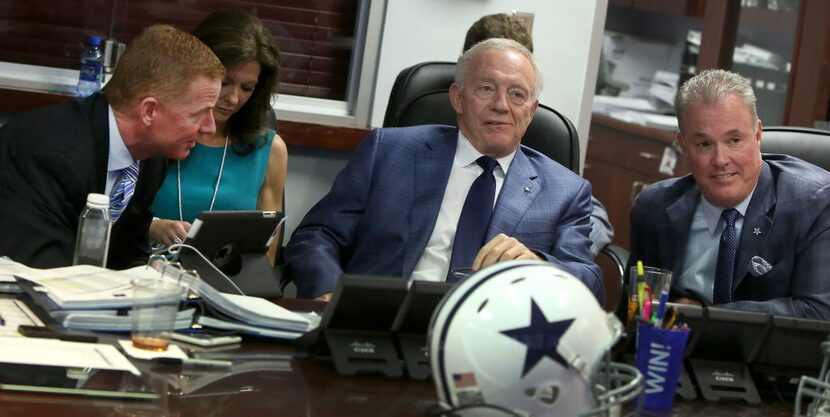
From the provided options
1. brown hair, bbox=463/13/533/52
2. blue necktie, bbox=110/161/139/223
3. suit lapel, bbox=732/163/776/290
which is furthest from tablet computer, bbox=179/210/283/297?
brown hair, bbox=463/13/533/52

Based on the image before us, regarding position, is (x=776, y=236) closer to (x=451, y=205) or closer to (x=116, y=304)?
(x=451, y=205)

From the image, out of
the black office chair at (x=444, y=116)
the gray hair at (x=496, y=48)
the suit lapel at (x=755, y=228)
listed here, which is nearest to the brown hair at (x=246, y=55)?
the black office chair at (x=444, y=116)

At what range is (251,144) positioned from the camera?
12.2ft

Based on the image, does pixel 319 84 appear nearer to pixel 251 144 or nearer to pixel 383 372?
pixel 251 144

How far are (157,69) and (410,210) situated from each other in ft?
2.56

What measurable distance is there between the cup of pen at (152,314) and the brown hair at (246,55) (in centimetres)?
165

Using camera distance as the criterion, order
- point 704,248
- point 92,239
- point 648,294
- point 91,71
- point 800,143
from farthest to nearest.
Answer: point 91,71 → point 800,143 → point 704,248 → point 92,239 → point 648,294

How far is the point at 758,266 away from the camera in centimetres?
308

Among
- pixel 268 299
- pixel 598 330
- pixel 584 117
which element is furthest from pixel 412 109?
pixel 598 330

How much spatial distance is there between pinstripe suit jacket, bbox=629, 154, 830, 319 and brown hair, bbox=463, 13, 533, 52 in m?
0.80

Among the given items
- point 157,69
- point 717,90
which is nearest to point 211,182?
point 157,69

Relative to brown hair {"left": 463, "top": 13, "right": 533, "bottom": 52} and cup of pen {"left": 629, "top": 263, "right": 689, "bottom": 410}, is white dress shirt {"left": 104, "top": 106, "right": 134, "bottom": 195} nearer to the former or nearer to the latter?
cup of pen {"left": 629, "top": 263, "right": 689, "bottom": 410}

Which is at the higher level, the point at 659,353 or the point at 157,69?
the point at 157,69

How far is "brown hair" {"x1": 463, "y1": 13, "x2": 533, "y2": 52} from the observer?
386 cm
